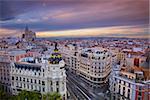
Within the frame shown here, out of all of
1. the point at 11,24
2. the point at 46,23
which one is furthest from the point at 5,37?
the point at 46,23

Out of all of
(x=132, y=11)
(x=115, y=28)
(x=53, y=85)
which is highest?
(x=132, y=11)

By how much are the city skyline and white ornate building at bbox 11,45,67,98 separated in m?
0.30

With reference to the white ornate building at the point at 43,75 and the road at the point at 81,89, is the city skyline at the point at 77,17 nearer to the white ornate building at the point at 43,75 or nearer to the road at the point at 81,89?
the white ornate building at the point at 43,75

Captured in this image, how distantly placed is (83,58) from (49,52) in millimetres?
409

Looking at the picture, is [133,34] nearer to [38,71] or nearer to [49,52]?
[49,52]

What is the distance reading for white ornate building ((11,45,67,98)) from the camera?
255cm

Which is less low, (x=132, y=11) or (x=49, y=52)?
(x=132, y=11)

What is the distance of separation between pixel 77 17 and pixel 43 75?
0.75 meters

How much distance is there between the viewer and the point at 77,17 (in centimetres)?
256

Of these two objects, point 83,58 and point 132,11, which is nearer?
point 132,11

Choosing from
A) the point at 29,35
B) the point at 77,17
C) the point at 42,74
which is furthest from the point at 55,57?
the point at 77,17

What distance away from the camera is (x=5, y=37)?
2.67 metres

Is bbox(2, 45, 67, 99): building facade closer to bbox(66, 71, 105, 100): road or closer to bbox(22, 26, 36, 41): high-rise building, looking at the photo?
bbox(66, 71, 105, 100): road

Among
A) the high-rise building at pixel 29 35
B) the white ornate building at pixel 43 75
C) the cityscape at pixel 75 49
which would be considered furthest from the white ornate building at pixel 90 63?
the high-rise building at pixel 29 35
